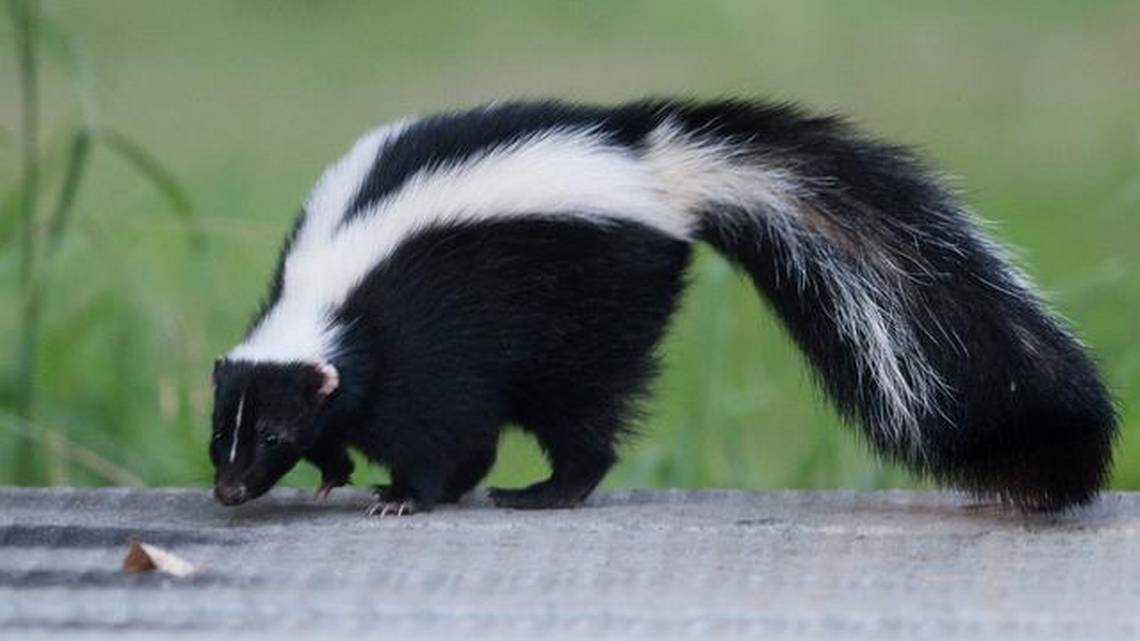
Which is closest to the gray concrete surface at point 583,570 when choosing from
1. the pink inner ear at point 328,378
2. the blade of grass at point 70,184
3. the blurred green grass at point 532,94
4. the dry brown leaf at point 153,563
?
the dry brown leaf at point 153,563

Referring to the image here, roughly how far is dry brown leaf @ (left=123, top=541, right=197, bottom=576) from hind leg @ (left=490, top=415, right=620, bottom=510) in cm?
95

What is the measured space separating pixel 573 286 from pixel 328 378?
456 millimetres

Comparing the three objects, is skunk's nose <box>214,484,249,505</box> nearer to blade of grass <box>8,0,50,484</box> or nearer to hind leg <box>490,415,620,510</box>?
hind leg <box>490,415,620,510</box>

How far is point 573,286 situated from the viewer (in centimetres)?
468

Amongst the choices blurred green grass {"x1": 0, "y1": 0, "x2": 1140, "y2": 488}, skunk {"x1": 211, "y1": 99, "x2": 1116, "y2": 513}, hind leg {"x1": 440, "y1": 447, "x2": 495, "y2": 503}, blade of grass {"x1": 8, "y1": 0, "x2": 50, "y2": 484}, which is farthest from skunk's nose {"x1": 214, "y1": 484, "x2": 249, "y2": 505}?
blurred green grass {"x1": 0, "y1": 0, "x2": 1140, "y2": 488}

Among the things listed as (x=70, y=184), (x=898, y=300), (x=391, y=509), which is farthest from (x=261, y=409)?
(x=898, y=300)

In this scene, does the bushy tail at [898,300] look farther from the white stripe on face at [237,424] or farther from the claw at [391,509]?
the white stripe on face at [237,424]

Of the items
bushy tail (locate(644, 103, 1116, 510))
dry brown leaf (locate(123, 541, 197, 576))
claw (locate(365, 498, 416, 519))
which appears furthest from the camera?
claw (locate(365, 498, 416, 519))

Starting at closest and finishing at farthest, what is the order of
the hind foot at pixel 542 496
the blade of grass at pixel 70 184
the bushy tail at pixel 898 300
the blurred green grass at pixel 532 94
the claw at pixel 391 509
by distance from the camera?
the bushy tail at pixel 898 300, the claw at pixel 391 509, the hind foot at pixel 542 496, the blade of grass at pixel 70 184, the blurred green grass at pixel 532 94

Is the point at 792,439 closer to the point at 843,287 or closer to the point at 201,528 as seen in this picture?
the point at 843,287

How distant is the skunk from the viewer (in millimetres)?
4551

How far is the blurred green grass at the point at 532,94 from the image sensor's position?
244 inches

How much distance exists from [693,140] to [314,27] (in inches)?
183

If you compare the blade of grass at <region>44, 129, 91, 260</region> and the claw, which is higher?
the blade of grass at <region>44, 129, 91, 260</region>
